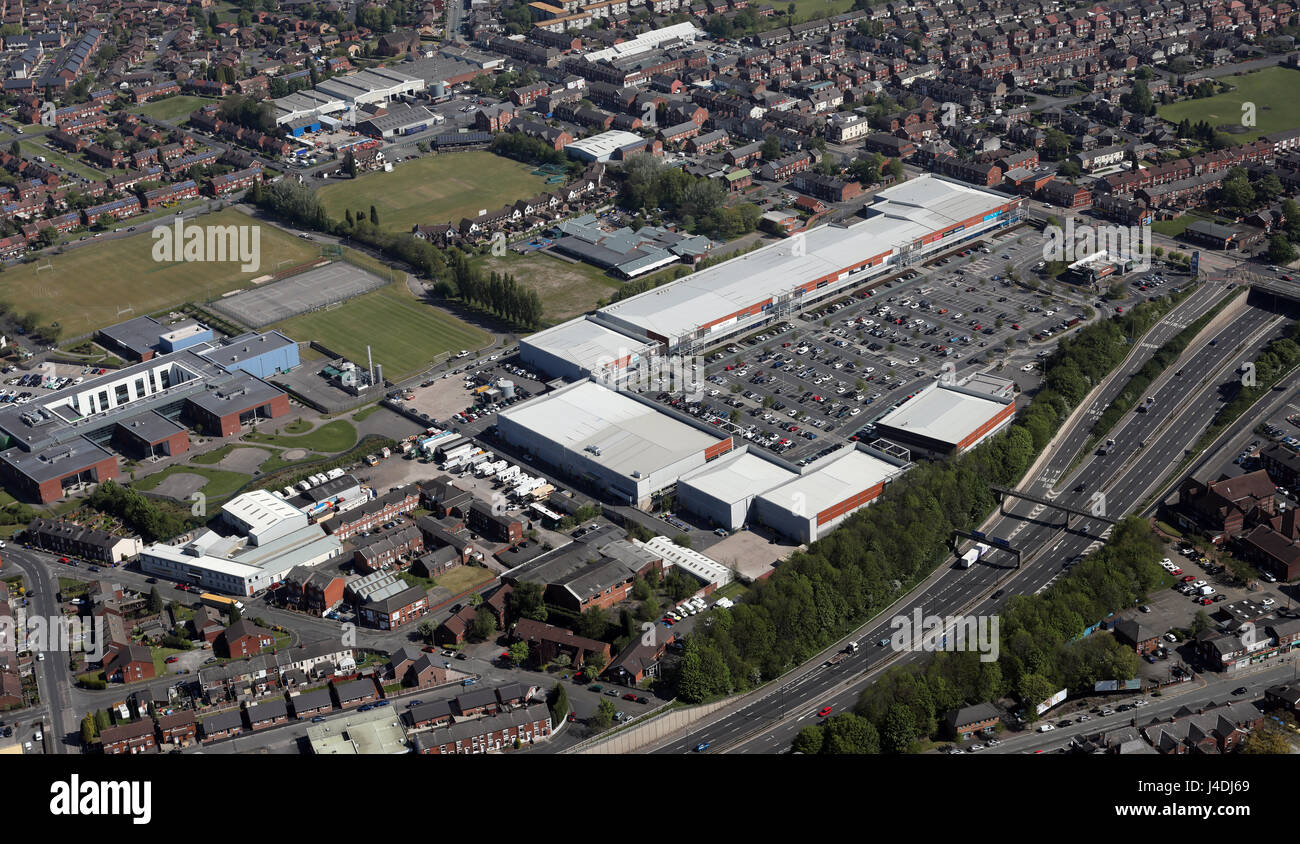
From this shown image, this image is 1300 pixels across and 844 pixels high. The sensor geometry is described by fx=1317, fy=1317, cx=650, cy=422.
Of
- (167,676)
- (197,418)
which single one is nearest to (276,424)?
(197,418)

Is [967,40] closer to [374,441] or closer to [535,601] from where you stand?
[374,441]

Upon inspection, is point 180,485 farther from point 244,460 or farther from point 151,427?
point 151,427

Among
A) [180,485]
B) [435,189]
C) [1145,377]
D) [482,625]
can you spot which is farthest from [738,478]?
[435,189]

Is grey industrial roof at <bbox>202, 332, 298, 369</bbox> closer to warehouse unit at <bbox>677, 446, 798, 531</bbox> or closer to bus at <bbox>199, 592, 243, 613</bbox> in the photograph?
bus at <bbox>199, 592, 243, 613</bbox>

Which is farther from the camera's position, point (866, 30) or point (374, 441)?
point (866, 30)

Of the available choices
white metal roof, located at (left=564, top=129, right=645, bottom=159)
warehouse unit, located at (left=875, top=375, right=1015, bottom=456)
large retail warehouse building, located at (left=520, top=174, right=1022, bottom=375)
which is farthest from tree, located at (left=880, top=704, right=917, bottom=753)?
white metal roof, located at (left=564, top=129, right=645, bottom=159)

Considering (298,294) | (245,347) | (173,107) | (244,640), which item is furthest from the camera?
(173,107)

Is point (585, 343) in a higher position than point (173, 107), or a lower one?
lower
